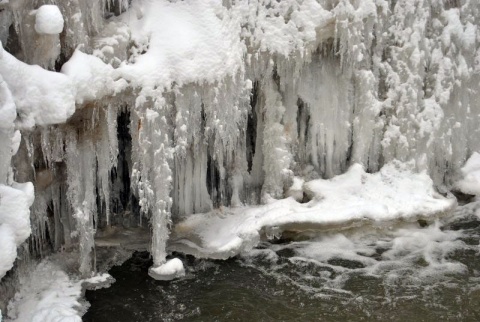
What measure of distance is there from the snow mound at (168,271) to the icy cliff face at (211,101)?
14 cm

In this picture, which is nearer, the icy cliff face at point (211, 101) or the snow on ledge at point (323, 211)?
the icy cliff face at point (211, 101)

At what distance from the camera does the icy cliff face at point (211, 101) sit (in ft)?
20.0

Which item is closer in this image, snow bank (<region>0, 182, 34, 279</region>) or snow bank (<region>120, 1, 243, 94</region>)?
snow bank (<region>0, 182, 34, 279</region>)

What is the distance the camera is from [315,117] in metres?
8.54

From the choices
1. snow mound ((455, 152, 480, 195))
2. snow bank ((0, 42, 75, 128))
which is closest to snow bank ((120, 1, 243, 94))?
snow bank ((0, 42, 75, 128))

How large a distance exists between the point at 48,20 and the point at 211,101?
2295 mm

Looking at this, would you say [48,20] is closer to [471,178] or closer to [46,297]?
[46,297]

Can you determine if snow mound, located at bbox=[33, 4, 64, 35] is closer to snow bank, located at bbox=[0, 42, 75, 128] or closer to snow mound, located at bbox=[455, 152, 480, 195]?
snow bank, located at bbox=[0, 42, 75, 128]

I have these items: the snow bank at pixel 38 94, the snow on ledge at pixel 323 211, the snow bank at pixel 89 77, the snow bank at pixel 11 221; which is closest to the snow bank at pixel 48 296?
the snow bank at pixel 11 221

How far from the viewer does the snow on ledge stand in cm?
766

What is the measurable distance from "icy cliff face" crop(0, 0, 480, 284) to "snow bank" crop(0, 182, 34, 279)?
34mm

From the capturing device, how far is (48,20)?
5676mm

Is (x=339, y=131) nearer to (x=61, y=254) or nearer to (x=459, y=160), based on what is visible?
(x=459, y=160)

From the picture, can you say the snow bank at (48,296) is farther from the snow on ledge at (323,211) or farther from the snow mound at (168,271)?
the snow on ledge at (323,211)
